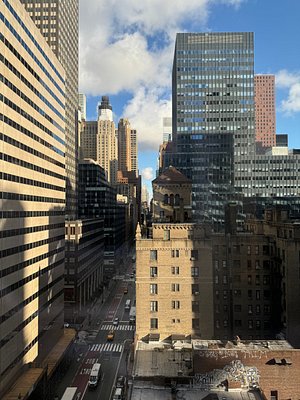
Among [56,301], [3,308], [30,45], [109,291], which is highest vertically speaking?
[30,45]

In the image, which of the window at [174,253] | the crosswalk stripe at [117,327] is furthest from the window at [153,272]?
the crosswalk stripe at [117,327]

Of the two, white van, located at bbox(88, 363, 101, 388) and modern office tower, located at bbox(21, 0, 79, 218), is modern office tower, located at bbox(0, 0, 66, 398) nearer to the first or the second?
white van, located at bbox(88, 363, 101, 388)

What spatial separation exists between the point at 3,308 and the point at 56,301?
30.1m

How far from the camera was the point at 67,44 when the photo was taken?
449 ft

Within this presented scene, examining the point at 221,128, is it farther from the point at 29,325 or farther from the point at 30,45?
the point at 29,325

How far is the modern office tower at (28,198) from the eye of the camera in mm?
52844

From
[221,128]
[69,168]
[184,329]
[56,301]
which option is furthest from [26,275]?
[221,128]

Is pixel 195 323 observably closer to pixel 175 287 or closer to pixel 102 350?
pixel 175 287

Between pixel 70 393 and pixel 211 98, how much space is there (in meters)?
126

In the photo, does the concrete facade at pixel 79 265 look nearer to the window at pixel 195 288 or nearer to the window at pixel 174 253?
the window at pixel 174 253

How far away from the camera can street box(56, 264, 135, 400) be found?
6794 cm

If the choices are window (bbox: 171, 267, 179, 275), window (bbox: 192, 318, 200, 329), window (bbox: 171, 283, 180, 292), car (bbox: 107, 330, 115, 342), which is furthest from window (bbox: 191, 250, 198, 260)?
car (bbox: 107, 330, 115, 342)

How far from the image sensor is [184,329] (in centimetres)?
5984

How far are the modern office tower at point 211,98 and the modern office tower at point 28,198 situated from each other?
80.9 metres
